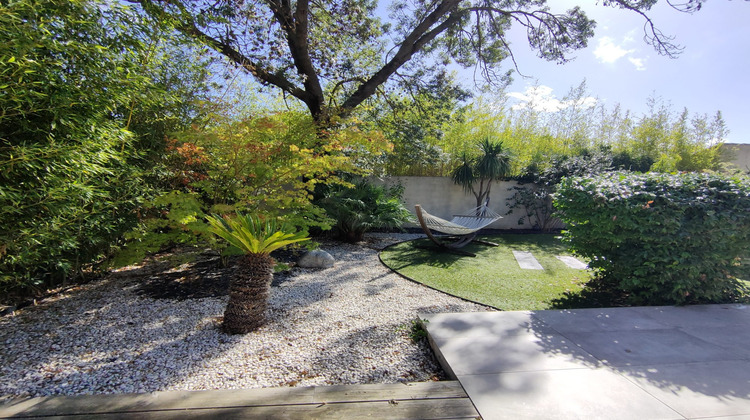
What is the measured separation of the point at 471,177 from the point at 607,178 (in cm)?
424

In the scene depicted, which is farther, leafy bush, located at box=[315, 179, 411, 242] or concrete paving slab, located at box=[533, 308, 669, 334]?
leafy bush, located at box=[315, 179, 411, 242]

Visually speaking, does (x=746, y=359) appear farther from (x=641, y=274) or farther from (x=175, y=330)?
(x=175, y=330)

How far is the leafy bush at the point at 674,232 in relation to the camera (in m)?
2.40

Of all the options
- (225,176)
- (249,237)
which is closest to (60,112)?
(249,237)

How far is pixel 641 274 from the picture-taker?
8.34 feet

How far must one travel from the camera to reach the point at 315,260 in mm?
4008

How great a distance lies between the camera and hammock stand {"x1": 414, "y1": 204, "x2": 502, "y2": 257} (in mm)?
4852

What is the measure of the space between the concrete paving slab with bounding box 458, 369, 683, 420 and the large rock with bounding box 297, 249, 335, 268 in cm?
274

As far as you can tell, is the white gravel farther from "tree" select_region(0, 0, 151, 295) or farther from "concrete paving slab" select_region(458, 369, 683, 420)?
"tree" select_region(0, 0, 151, 295)

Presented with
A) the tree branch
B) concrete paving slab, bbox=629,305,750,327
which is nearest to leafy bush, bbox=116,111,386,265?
the tree branch

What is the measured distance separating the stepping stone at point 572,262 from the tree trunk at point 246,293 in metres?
4.06

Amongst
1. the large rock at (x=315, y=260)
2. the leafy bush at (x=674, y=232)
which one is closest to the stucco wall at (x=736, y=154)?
the leafy bush at (x=674, y=232)

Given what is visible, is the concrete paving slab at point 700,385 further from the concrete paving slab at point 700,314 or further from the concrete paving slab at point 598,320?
the concrete paving slab at point 700,314

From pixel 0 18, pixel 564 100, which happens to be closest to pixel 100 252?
pixel 0 18
